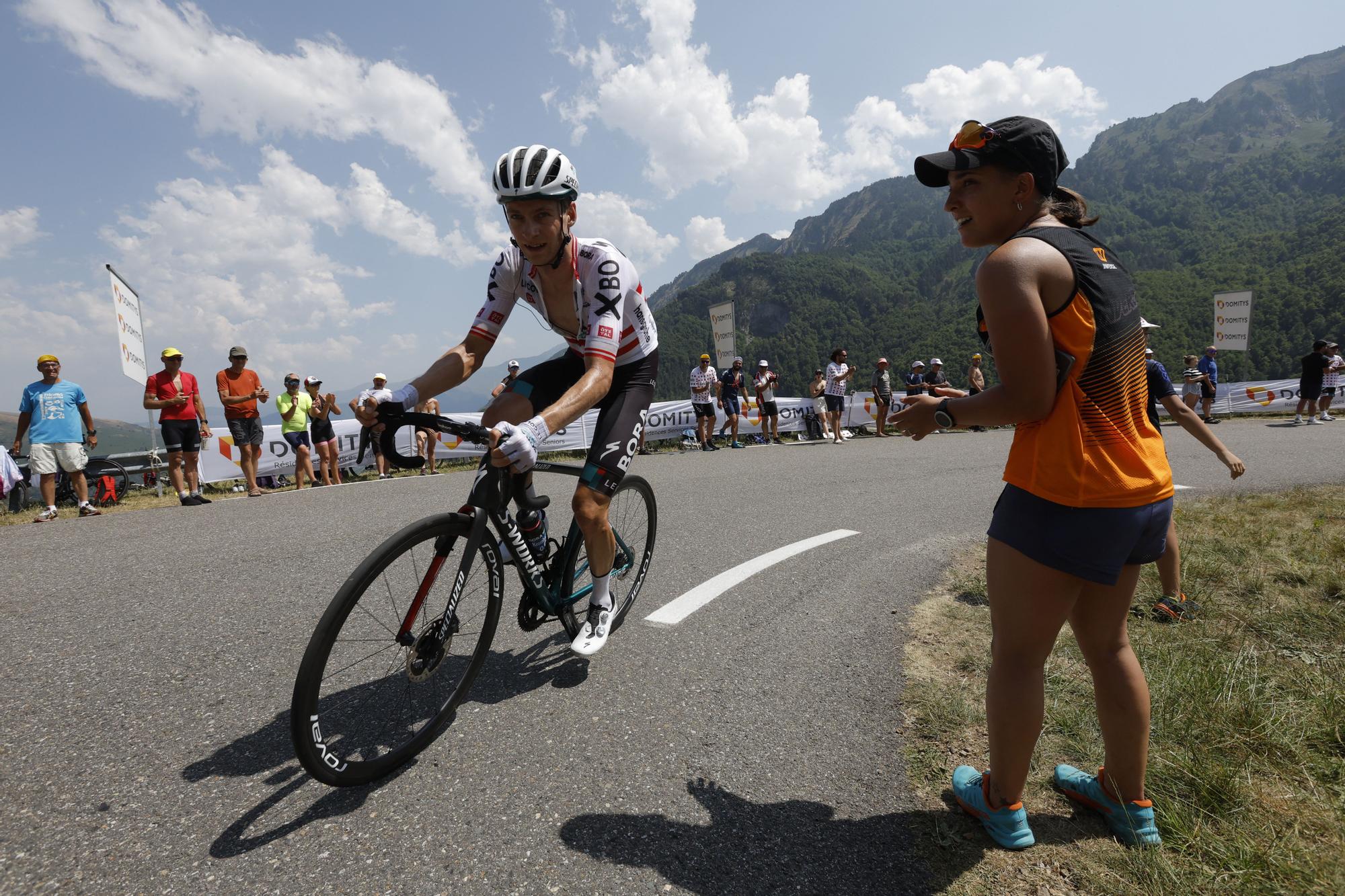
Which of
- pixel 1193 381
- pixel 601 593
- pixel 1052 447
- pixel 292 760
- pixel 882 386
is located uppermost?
pixel 882 386

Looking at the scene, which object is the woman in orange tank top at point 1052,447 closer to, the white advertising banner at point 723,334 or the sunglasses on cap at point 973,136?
the sunglasses on cap at point 973,136

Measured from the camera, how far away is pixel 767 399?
666 inches

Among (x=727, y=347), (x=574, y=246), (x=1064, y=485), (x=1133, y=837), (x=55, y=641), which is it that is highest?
(x=727, y=347)

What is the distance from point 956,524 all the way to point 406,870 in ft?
18.0

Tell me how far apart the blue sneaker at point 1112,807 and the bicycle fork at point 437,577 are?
218 cm

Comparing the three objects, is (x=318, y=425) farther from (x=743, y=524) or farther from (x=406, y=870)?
(x=406, y=870)

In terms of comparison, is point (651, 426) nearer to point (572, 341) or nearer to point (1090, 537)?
point (572, 341)

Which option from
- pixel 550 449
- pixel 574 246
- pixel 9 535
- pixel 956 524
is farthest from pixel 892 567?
pixel 550 449

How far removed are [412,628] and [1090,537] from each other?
2.25 m

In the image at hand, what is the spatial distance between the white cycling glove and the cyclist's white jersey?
61cm

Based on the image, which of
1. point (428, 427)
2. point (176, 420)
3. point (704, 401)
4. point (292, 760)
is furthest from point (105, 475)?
point (428, 427)

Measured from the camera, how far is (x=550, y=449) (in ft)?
51.0

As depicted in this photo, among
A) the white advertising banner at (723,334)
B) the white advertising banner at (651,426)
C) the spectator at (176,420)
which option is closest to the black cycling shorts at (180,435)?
the spectator at (176,420)

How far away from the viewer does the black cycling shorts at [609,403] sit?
2.96 meters
